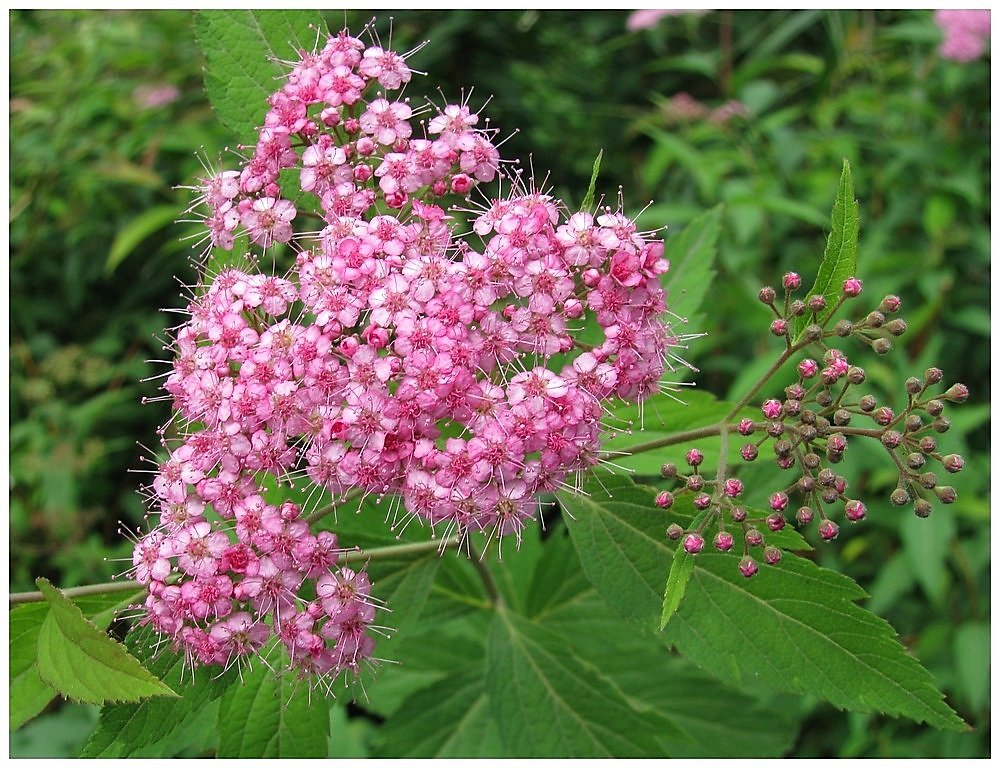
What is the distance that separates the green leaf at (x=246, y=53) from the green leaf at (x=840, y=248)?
1.15 metres

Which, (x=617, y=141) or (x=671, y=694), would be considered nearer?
(x=671, y=694)

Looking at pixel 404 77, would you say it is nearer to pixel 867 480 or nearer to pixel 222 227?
pixel 222 227

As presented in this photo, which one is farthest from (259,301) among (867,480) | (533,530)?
(867,480)

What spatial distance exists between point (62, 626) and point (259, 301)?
67 cm

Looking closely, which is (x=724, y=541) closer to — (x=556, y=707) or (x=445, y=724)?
(x=556, y=707)

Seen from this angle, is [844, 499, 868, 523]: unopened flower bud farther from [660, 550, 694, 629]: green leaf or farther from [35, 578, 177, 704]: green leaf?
[35, 578, 177, 704]: green leaf

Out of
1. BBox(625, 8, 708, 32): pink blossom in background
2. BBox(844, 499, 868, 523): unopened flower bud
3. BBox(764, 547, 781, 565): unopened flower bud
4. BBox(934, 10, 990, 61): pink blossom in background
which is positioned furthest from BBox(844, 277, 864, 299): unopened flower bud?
BBox(625, 8, 708, 32): pink blossom in background

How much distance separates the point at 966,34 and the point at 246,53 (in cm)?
343

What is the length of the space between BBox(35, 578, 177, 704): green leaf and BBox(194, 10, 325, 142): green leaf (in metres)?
1.01

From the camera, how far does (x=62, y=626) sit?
1604 mm

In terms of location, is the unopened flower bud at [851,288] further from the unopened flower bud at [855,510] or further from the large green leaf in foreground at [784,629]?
the large green leaf in foreground at [784,629]

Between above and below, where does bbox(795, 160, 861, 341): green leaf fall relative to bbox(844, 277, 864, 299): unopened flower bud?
above

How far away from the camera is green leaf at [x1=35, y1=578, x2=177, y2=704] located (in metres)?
1.50

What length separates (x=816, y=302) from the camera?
1.65m
